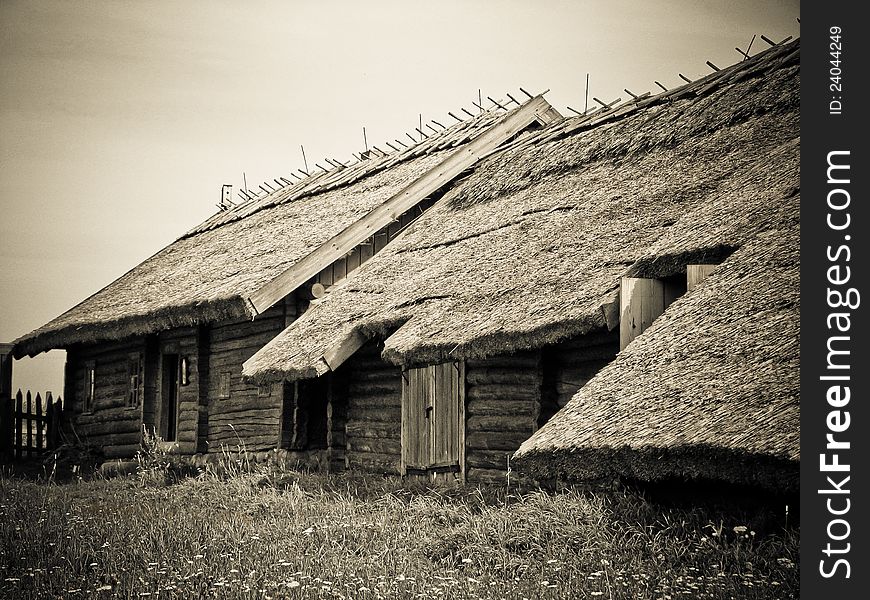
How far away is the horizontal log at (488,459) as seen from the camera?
475 inches

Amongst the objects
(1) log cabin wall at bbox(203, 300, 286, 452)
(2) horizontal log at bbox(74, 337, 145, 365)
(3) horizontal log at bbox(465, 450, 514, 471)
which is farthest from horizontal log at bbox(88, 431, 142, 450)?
(3) horizontal log at bbox(465, 450, 514, 471)

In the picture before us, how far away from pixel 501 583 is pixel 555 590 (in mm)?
502

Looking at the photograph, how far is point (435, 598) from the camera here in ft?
23.0

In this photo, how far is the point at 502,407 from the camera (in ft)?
39.9

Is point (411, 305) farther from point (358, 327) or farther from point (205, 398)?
point (205, 398)

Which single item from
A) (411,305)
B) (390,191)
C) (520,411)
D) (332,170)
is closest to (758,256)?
(520,411)

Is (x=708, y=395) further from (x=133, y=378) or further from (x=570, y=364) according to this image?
(x=133, y=378)

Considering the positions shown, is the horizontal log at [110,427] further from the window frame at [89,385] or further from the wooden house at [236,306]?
the window frame at [89,385]

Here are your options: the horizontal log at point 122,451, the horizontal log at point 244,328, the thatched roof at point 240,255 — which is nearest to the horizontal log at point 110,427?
the horizontal log at point 122,451

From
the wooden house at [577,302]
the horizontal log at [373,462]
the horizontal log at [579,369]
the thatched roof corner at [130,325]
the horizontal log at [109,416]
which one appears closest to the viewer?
the wooden house at [577,302]

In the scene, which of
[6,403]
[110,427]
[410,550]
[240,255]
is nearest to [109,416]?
[110,427]

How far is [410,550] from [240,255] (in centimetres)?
1070

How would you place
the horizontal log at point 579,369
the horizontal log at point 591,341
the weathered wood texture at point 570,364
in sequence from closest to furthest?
the horizontal log at point 591,341, the weathered wood texture at point 570,364, the horizontal log at point 579,369

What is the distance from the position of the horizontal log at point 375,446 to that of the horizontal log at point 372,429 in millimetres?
58
